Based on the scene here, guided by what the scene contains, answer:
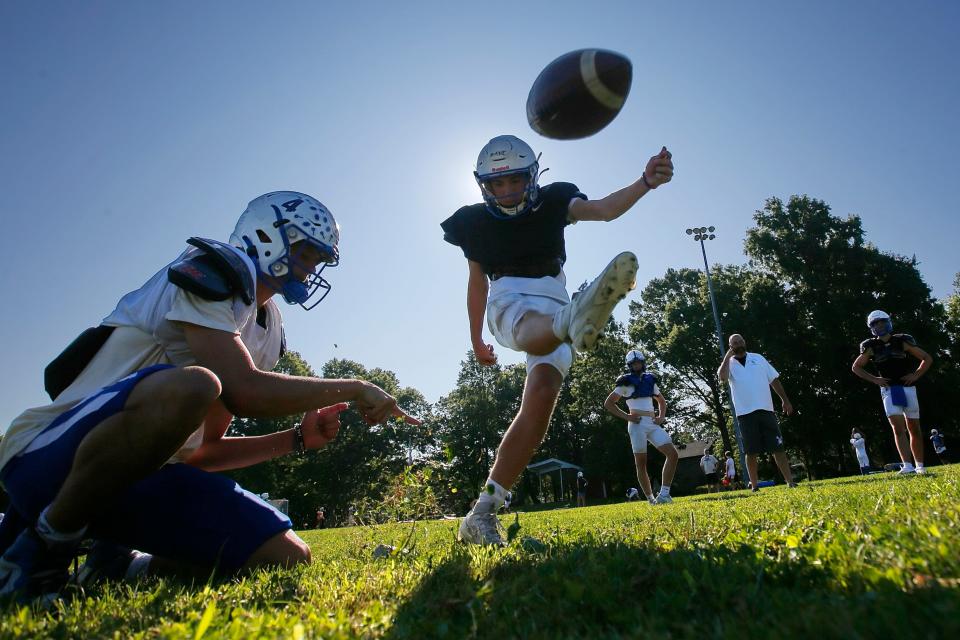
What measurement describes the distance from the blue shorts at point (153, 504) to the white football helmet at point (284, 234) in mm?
1075

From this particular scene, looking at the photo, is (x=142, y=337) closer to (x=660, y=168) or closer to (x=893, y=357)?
(x=660, y=168)

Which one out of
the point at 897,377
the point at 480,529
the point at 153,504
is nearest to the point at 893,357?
the point at 897,377

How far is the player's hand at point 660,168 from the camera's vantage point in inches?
146

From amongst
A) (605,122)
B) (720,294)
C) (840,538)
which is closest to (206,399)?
(840,538)

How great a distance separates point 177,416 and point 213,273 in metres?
0.70

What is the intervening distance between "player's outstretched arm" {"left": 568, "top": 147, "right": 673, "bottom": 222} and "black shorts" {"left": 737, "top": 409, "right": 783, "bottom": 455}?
7.21m

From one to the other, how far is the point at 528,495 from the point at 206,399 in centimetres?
5906

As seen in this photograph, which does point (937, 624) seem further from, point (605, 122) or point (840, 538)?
point (605, 122)

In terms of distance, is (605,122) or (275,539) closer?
(275,539)

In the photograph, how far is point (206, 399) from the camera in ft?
7.44

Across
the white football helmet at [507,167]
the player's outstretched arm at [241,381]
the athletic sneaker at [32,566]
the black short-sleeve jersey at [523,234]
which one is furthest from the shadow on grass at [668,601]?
the white football helmet at [507,167]

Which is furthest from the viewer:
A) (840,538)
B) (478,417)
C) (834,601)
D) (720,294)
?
(478,417)

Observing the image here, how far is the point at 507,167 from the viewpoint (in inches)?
162

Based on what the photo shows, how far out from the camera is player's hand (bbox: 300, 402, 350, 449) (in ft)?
11.2
